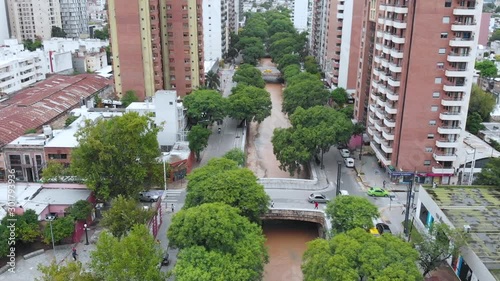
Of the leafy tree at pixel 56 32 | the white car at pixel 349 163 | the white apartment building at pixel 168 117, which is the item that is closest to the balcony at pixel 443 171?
the white car at pixel 349 163

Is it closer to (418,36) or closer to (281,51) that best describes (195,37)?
(418,36)

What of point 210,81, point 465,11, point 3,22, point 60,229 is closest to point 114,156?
point 60,229

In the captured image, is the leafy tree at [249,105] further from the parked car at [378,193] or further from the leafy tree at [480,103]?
the leafy tree at [480,103]

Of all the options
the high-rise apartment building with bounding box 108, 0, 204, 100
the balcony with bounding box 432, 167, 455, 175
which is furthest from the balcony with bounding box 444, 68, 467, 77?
the high-rise apartment building with bounding box 108, 0, 204, 100

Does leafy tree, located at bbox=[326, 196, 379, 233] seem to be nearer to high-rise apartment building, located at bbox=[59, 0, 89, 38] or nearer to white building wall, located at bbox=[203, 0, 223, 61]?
white building wall, located at bbox=[203, 0, 223, 61]

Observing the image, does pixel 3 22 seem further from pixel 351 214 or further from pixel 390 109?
pixel 351 214

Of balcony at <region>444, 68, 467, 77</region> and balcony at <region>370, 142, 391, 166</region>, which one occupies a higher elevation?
balcony at <region>444, 68, 467, 77</region>
